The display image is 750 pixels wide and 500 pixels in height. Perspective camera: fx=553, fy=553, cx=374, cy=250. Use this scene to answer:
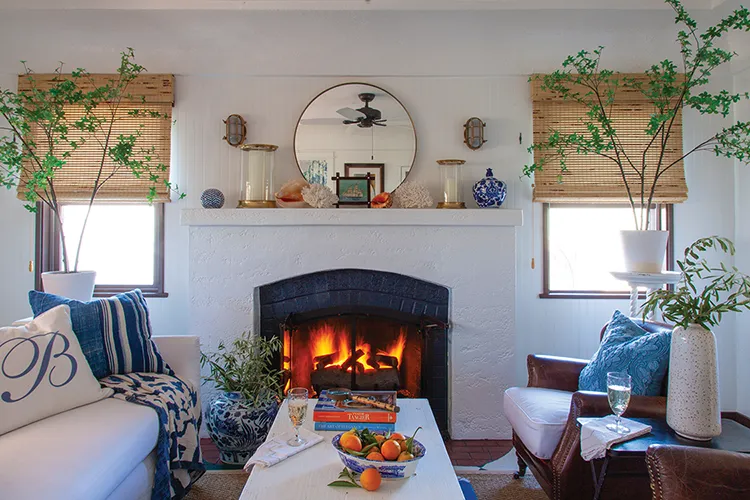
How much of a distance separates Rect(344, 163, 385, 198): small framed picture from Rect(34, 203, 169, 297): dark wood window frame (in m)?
1.23

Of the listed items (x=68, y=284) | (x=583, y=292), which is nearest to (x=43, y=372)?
(x=68, y=284)

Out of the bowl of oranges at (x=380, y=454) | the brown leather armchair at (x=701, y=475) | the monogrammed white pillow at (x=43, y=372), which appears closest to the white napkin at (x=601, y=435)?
the brown leather armchair at (x=701, y=475)

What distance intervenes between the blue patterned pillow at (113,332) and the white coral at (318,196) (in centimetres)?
111

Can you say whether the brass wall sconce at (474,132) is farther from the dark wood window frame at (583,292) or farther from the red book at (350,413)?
the red book at (350,413)

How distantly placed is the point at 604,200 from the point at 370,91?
162cm

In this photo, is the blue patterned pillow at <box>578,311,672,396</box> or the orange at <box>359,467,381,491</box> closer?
the orange at <box>359,467,381,491</box>

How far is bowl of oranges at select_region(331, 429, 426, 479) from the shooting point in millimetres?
1638

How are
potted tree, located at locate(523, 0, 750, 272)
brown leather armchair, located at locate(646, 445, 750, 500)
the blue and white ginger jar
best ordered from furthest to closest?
potted tree, located at locate(523, 0, 750, 272) < the blue and white ginger jar < brown leather armchair, located at locate(646, 445, 750, 500)

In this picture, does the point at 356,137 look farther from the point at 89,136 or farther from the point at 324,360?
the point at 89,136

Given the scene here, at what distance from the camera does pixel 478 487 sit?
8.69 ft

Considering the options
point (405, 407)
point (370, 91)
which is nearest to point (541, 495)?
point (405, 407)

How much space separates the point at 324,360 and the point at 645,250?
1.94 metres

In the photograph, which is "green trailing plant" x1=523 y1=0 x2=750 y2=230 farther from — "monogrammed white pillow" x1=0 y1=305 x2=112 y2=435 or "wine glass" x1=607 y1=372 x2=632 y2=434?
"monogrammed white pillow" x1=0 y1=305 x2=112 y2=435

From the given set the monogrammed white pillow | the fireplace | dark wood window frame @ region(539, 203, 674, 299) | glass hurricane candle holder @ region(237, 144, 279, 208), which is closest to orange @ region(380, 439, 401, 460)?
the monogrammed white pillow
